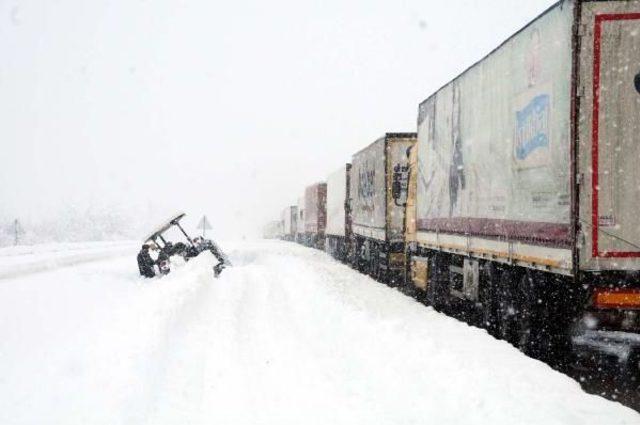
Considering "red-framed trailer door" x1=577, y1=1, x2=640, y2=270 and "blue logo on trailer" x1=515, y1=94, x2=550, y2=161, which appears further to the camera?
"blue logo on trailer" x1=515, y1=94, x2=550, y2=161

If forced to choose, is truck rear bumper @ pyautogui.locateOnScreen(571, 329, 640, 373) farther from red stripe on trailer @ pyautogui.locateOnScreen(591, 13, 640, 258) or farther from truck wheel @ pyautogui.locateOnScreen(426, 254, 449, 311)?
truck wheel @ pyautogui.locateOnScreen(426, 254, 449, 311)

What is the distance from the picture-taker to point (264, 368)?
7.31 m

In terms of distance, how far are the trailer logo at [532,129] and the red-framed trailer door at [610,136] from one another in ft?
2.66

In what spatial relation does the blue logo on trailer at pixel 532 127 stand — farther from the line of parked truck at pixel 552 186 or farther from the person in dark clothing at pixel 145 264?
the person in dark clothing at pixel 145 264

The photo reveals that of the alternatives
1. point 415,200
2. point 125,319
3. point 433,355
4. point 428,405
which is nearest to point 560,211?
point 433,355

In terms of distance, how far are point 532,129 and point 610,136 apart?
1.37 meters

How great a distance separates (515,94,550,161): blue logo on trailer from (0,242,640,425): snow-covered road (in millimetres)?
2609

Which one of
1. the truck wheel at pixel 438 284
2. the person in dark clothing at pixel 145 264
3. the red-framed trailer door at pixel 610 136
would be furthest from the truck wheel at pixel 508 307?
the person in dark clothing at pixel 145 264

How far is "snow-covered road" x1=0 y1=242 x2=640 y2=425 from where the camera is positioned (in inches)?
214

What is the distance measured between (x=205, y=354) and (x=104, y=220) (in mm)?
79221

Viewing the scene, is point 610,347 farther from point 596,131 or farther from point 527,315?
point 596,131

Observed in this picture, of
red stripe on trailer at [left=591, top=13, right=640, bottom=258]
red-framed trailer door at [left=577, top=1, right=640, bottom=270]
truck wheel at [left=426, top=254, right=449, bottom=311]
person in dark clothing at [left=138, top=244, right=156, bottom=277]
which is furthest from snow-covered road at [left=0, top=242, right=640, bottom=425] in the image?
person in dark clothing at [left=138, top=244, right=156, bottom=277]

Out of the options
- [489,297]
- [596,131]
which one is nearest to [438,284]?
[489,297]

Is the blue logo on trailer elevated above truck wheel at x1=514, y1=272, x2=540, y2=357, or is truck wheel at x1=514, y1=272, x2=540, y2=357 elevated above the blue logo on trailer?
the blue logo on trailer
